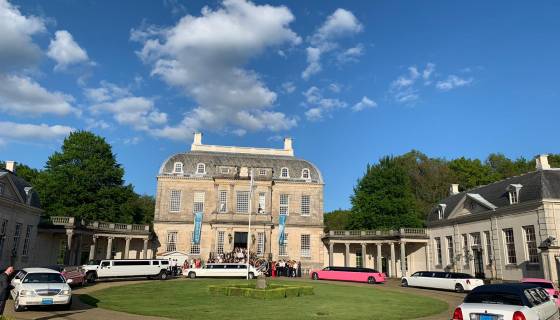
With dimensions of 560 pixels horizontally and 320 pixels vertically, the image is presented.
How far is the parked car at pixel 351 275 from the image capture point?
34.2m

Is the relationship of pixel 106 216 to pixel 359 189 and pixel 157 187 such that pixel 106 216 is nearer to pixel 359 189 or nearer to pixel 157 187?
pixel 157 187

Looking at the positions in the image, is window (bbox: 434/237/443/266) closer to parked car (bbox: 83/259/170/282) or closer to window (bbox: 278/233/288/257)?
window (bbox: 278/233/288/257)

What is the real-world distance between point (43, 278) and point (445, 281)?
24.9 m

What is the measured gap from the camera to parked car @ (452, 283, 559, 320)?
9.61 meters

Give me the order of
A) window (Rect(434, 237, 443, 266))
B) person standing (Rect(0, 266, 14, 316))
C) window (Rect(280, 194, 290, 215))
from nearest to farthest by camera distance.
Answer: person standing (Rect(0, 266, 14, 316)) < window (Rect(434, 237, 443, 266)) < window (Rect(280, 194, 290, 215))

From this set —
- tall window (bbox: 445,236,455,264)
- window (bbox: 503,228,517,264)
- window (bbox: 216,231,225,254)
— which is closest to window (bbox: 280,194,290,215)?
window (bbox: 216,231,225,254)

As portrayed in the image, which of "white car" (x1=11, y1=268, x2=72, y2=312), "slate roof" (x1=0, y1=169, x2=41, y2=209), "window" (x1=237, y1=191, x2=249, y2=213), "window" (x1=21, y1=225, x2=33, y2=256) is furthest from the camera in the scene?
"window" (x1=237, y1=191, x2=249, y2=213)

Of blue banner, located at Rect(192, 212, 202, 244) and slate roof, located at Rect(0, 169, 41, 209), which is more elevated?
slate roof, located at Rect(0, 169, 41, 209)

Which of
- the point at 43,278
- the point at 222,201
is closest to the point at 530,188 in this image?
the point at 222,201

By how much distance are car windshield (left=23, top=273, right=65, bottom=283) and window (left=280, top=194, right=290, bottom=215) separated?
34.3 meters

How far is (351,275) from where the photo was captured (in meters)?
35.0

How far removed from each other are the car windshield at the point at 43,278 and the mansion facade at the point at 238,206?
29.3m

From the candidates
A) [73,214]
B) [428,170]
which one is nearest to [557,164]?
[428,170]

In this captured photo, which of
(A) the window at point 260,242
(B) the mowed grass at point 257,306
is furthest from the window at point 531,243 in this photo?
(A) the window at point 260,242
